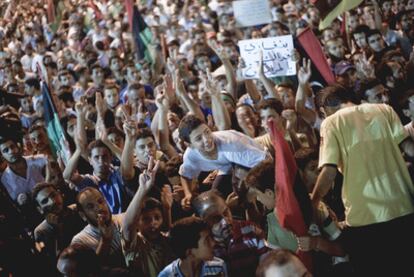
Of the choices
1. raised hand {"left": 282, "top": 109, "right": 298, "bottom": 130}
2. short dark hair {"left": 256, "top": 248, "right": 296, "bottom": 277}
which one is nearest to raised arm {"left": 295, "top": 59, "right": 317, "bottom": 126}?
raised hand {"left": 282, "top": 109, "right": 298, "bottom": 130}

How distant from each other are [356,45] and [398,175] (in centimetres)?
495

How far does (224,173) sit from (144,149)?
2.88 ft

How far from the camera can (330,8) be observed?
22.6 feet

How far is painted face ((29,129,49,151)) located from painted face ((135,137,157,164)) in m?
1.61

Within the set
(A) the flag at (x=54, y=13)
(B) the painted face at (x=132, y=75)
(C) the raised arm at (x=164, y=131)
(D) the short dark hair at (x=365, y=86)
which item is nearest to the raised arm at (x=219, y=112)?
(C) the raised arm at (x=164, y=131)

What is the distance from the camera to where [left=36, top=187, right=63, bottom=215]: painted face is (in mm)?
4457

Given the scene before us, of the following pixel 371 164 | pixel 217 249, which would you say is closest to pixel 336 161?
pixel 371 164

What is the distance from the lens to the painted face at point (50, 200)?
14.6ft

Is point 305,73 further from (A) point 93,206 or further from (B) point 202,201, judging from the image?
(A) point 93,206

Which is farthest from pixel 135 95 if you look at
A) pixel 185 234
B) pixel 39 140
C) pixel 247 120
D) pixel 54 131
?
pixel 185 234

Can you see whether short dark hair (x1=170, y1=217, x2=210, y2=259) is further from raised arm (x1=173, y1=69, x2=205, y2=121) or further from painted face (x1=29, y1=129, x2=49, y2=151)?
painted face (x1=29, y1=129, x2=49, y2=151)

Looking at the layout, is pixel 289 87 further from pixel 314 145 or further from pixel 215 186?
pixel 215 186

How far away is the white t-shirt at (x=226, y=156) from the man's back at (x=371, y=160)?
1.04 metres

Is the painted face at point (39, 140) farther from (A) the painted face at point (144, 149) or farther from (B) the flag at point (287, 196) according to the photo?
(B) the flag at point (287, 196)
